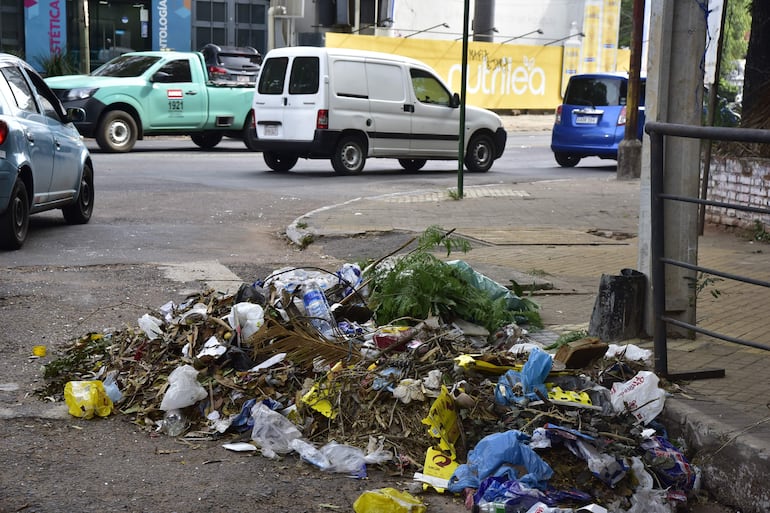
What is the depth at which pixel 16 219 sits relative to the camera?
952cm

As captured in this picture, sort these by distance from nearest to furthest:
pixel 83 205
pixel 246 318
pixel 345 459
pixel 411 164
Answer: pixel 345 459 → pixel 246 318 → pixel 83 205 → pixel 411 164

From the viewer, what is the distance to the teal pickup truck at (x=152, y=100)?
65.3ft

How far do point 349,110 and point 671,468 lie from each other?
14.1 meters

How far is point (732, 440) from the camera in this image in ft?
13.3

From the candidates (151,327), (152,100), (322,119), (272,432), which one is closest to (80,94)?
(152,100)

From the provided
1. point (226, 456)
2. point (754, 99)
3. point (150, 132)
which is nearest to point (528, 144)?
point (150, 132)

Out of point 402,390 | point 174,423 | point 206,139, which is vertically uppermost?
point 206,139

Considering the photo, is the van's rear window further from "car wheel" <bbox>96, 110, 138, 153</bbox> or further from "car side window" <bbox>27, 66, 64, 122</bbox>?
"car side window" <bbox>27, 66, 64, 122</bbox>

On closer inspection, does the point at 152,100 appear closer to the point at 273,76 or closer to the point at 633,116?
the point at 273,76

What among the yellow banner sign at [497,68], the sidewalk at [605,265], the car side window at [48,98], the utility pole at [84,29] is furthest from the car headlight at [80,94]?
the yellow banner sign at [497,68]

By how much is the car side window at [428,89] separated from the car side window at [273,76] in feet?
Answer: 7.60

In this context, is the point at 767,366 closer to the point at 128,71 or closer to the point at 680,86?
the point at 680,86

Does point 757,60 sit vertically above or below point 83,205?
above

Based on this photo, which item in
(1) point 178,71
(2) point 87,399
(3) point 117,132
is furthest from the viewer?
(1) point 178,71
